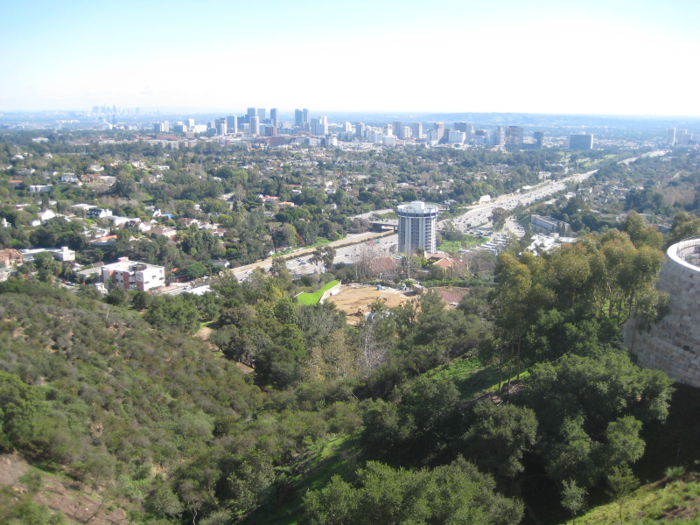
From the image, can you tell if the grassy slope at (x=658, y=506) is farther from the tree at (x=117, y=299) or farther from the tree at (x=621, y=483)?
the tree at (x=117, y=299)

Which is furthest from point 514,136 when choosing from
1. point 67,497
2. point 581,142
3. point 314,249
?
point 67,497

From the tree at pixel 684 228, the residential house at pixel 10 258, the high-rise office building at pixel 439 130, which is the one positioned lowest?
the residential house at pixel 10 258

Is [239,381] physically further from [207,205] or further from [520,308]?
[207,205]

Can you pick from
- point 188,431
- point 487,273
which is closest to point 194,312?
point 188,431

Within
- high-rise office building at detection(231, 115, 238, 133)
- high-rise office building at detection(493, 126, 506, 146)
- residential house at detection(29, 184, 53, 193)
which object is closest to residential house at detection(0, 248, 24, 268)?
residential house at detection(29, 184, 53, 193)

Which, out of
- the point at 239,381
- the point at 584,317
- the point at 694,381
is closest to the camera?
the point at 694,381

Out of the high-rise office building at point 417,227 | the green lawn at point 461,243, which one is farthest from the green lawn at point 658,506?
the green lawn at point 461,243

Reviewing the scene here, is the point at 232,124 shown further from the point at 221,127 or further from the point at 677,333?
the point at 677,333
